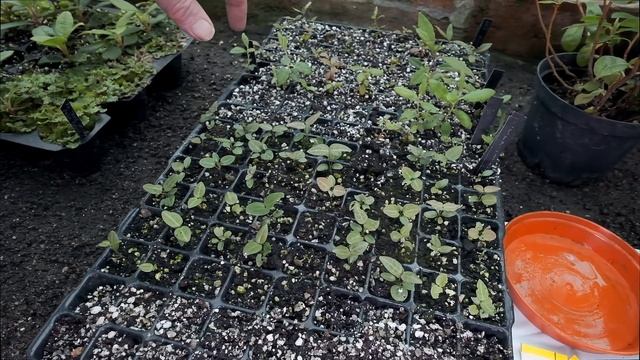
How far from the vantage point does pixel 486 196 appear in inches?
45.6

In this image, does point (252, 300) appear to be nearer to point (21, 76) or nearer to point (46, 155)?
point (46, 155)

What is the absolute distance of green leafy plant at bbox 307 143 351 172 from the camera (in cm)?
117

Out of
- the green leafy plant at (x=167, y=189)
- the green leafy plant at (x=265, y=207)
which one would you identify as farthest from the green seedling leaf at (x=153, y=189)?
the green leafy plant at (x=265, y=207)

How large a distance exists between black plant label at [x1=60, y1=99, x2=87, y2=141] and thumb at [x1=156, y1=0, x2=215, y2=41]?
0.36 m

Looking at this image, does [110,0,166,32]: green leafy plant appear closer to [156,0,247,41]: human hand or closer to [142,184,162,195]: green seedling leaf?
[156,0,247,41]: human hand

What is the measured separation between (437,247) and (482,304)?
6.2 inches

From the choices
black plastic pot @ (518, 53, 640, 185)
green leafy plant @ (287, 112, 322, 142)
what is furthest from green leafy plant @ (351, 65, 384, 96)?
black plastic pot @ (518, 53, 640, 185)

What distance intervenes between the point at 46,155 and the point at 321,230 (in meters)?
1.06

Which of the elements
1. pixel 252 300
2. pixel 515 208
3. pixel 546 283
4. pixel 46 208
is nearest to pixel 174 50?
pixel 46 208

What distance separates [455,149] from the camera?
1.19 m

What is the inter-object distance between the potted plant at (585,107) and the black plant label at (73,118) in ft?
4.28

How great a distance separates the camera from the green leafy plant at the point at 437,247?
1036mm

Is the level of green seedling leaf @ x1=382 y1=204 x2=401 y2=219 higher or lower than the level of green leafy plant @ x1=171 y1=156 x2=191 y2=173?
lower

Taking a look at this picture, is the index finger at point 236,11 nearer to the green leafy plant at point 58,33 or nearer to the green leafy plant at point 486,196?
the green leafy plant at point 58,33
